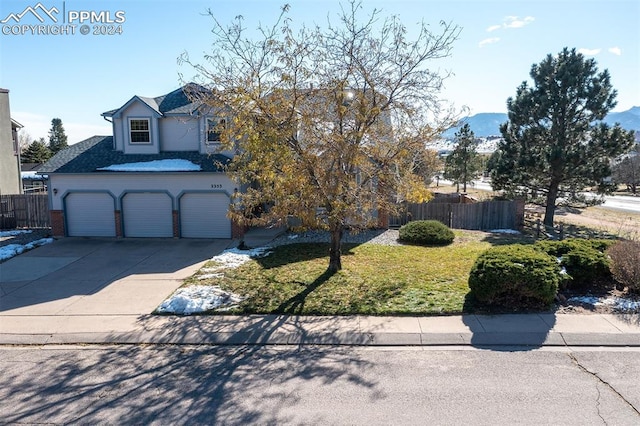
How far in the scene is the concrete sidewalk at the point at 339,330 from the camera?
7.63 m

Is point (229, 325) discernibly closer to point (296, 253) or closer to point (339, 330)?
point (339, 330)

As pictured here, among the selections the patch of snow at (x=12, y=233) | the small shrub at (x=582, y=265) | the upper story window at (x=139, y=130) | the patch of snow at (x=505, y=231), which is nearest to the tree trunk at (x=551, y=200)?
the patch of snow at (x=505, y=231)

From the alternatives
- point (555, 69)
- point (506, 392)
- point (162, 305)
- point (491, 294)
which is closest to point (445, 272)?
point (491, 294)

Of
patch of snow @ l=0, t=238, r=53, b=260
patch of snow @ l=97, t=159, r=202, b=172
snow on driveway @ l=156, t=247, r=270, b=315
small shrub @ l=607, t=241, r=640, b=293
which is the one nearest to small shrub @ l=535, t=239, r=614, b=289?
small shrub @ l=607, t=241, r=640, b=293

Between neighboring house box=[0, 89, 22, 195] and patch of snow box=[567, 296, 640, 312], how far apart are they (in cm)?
3376

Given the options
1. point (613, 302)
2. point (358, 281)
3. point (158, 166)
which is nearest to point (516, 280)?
point (613, 302)

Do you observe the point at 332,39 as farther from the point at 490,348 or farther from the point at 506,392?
the point at 506,392

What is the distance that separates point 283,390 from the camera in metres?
6.08

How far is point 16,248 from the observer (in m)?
15.9

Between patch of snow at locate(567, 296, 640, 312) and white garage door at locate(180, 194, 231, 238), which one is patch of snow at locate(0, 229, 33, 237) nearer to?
white garage door at locate(180, 194, 231, 238)

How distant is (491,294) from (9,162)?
33658 mm

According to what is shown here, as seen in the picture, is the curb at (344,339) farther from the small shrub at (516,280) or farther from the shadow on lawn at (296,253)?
the shadow on lawn at (296,253)

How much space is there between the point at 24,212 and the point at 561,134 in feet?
91.1

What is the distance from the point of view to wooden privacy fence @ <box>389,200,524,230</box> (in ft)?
67.5
